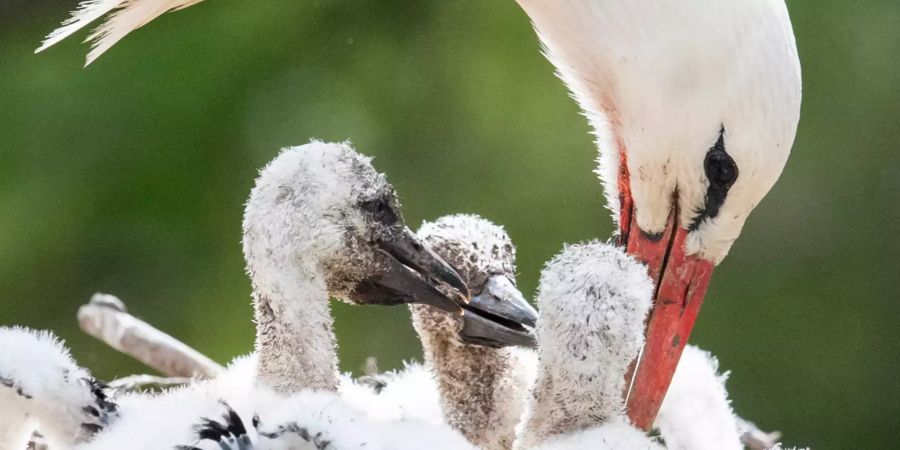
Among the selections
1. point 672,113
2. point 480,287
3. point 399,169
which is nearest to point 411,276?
point 480,287

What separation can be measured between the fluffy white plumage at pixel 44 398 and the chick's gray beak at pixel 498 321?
0.50 m

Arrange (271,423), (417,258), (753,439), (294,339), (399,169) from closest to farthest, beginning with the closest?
(271,423), (294,339), (417,258), (753,439), (399,169)

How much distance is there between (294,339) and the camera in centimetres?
177

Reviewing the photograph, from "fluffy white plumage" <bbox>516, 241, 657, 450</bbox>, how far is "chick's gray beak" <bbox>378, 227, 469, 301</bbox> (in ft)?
0.54

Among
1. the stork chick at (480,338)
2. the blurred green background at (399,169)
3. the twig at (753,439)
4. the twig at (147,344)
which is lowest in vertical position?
the stork chick at (480,338)

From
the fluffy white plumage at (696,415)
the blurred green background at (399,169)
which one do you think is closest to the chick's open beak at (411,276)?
the fluffy white plumage at (696,415)

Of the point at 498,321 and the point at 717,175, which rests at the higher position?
the point at 717,175

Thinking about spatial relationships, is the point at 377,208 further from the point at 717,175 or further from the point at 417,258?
the point at 717,175

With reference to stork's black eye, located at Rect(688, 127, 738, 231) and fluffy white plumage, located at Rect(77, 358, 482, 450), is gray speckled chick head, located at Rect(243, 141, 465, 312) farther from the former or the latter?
stork's black eye, located at Rect(688, 127, 738, 231)

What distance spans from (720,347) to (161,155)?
1.52m

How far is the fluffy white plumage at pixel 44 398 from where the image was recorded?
1648mm

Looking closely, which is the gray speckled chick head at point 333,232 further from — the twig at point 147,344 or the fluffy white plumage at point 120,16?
the twig at point 147,344

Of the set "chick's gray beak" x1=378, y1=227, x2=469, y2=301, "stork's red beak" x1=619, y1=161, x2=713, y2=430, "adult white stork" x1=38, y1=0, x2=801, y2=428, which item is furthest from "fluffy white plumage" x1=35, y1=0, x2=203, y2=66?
"stork's red beak" x1=619, y1=161, x2=713, y2=430

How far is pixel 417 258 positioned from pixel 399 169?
1.96 metres
